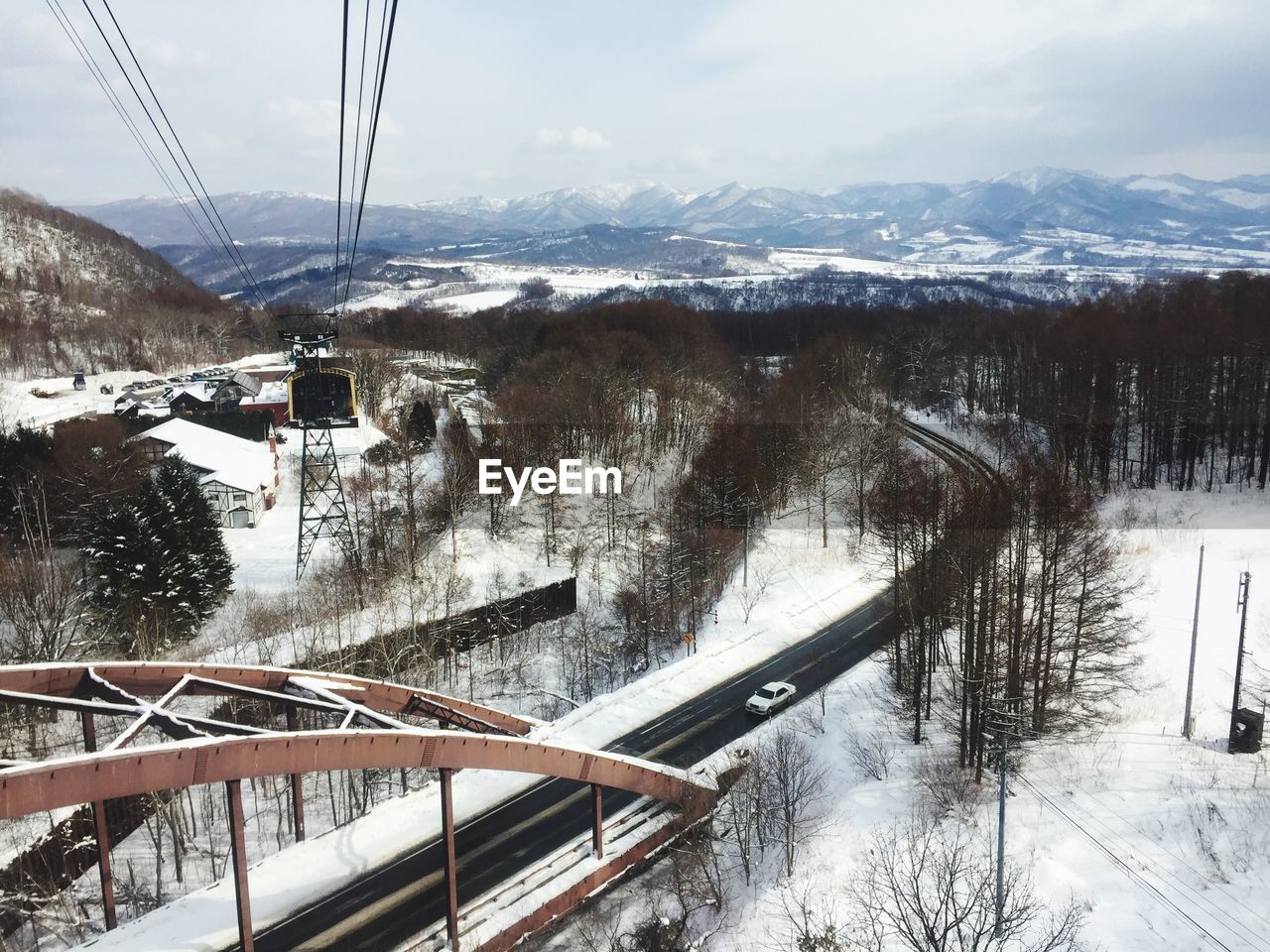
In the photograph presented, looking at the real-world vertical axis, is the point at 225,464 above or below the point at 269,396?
below

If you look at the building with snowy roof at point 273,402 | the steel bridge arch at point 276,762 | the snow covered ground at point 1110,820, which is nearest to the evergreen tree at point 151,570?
the steel bridge arch at point 276,762

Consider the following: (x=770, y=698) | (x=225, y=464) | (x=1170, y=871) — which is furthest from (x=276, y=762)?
(x=225, y=464)

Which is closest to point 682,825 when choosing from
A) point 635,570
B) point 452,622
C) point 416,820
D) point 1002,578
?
point 416,820

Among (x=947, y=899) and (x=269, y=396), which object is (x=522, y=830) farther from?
(x=269, y=396)

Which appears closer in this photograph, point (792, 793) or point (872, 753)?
point (792, 793)

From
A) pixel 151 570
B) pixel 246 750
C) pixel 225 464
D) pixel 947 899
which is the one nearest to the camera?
pixel 246 750

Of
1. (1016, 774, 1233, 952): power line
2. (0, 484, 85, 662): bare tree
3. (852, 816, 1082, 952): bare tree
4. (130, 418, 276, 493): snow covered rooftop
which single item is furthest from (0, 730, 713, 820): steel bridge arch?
(130, 418, 276, 493): snow covered rooftop

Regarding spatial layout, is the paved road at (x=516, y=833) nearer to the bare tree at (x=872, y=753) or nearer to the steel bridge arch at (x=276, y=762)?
the steel bridge arch at (x=276, y=762)

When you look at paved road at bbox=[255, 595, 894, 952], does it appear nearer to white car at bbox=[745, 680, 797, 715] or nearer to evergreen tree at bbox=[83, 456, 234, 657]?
white car at bbox=[745, 680, 797, 715]
